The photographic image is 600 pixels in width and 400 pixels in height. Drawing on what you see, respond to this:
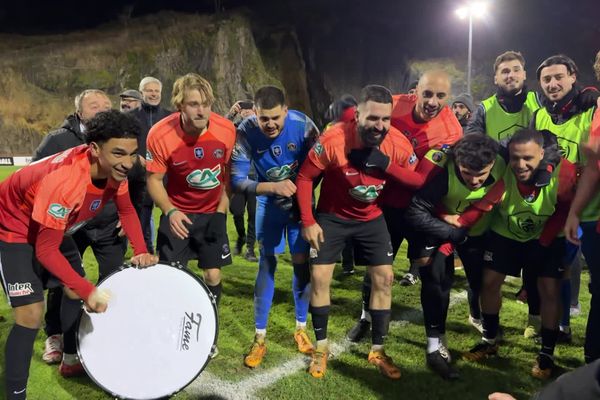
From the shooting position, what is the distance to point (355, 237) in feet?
11.5

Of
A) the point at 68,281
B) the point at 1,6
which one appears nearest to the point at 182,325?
the point at 68,281

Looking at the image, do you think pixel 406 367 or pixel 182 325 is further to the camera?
pixel 406 367

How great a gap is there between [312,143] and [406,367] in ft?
6.19

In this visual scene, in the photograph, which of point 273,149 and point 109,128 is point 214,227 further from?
point 109,128

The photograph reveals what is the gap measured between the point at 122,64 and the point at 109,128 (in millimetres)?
26097

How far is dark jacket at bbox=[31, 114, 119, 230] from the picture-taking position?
3.57 metres

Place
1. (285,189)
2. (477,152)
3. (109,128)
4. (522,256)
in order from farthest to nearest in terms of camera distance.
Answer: (522,256) < (285,189) < (477,152) < (109,128)

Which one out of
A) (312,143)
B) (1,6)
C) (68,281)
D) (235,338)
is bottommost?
(235,338)

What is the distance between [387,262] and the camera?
3475 millimetres

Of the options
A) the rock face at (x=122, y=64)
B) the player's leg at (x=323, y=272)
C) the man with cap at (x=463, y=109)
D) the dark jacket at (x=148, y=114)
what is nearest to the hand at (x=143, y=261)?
the player's leg at (x=323, y=272)

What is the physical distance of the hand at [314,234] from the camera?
3311 millimetres

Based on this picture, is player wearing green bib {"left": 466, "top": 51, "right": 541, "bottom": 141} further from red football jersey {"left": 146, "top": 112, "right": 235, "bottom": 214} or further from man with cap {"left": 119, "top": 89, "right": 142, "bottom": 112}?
man with cap {"left": 119, "top": 89, "right": 142, "bottom": 112}

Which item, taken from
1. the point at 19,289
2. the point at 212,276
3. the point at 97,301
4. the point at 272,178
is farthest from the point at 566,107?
the point at 19,289

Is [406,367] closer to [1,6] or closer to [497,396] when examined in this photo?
[497,396]
